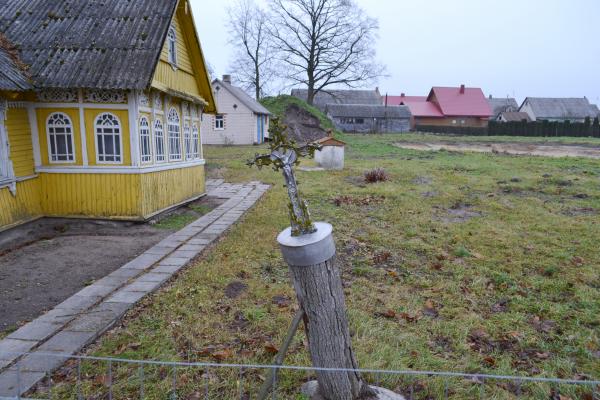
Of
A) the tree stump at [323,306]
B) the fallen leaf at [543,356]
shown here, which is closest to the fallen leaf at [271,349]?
the tree stump at [323,306]

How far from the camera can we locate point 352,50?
40.0 meters

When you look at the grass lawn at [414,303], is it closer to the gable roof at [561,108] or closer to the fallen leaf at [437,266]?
the fallen leaf at [437,266]

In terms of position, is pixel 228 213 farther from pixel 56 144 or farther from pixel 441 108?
pixel 441 108

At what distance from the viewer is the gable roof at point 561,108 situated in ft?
220

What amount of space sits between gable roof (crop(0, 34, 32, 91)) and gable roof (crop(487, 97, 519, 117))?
259 ft

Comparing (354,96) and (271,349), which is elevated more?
(354,96)

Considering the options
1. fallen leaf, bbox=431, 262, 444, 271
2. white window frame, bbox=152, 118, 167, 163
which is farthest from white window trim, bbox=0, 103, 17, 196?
fallen leaf, bbox=431, 262, 444, 271

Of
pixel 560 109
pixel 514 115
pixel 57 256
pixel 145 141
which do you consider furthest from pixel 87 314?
pixel 560 109

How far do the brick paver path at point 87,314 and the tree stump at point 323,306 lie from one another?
5.71ft

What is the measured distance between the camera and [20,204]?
25.4 ft

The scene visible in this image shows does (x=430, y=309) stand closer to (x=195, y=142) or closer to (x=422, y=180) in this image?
(x=195, y=142)

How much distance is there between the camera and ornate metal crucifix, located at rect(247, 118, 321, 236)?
253cm

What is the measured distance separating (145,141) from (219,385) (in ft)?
21.1

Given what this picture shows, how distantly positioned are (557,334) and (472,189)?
887 centimetres
